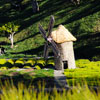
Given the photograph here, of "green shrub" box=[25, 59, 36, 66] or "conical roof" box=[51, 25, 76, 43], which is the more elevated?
"conical roof" box=[51, 25, 76, 43]

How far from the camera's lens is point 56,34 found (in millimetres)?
26703

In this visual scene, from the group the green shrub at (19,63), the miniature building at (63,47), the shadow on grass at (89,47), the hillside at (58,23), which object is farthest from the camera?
the hillside at (58,23)

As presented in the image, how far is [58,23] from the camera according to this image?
164 feet

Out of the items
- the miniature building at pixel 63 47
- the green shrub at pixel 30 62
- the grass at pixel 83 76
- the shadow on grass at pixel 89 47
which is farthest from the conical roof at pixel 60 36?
the shadow on grass at pixel 89 47

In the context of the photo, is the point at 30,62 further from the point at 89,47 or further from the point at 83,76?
the point at 83,76

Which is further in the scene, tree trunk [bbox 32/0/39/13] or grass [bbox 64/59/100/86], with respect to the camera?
tree trunk [bbox 32/0/39/13]

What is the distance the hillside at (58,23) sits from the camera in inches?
1534

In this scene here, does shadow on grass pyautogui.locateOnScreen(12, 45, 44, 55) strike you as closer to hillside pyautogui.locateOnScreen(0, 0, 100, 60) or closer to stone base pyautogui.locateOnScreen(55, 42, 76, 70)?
hillside pyautogui.locateOnScreen(0, 0, 100, 60)

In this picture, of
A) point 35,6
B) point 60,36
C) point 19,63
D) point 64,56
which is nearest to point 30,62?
point 19,63

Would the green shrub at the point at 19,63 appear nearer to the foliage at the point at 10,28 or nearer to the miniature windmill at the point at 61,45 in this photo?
the miniature windmill at the point at 61,45

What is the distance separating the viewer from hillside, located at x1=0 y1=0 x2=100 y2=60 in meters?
39.0

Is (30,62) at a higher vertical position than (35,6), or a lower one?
lower

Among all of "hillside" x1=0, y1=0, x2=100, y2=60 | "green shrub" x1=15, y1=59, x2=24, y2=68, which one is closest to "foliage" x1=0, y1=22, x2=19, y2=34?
"hillside" x1=0, y1=0, x2=100, y2=60

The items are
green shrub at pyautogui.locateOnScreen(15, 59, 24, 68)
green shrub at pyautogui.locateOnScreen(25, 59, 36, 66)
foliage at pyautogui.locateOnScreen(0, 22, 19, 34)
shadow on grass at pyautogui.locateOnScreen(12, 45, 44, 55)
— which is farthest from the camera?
foliage at pyautogui.locateOnScreen(0, 22, 19, 34)
